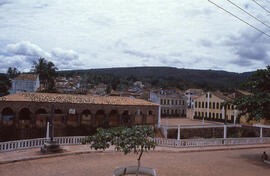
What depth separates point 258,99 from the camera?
13734 mm

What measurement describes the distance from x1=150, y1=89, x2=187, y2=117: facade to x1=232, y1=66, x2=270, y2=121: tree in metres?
29.3

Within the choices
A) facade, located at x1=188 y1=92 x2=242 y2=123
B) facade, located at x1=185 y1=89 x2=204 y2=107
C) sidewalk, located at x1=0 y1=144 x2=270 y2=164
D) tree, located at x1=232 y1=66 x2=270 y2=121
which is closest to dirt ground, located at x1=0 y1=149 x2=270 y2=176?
sidewalk, located at x1=0 y1=144 x2=270 y2=164

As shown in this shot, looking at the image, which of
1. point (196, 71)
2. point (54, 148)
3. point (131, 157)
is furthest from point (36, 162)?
point (196, 71)

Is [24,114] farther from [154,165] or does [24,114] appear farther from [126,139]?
[126,139]

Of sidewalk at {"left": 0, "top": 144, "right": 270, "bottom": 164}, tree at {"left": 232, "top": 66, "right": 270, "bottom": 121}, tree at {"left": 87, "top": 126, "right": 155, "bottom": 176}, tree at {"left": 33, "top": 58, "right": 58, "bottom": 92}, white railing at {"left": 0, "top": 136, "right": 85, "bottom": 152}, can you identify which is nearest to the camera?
tree at {"left": 87, "top": 126, "right": 155, "bottom": 176}

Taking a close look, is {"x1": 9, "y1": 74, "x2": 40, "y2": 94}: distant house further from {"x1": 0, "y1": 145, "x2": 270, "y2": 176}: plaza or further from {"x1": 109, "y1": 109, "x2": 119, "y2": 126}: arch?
{"x1": 0, "y1": 145, "x2": 270, "y2": 176}: plaza

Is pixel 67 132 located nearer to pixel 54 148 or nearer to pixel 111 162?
pixel 54 148

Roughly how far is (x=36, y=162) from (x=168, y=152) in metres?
8.05

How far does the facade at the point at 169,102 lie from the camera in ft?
146

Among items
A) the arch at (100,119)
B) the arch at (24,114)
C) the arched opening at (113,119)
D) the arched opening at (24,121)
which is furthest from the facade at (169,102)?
the arched opening at (24,121)

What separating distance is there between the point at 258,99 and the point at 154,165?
7485 millimetres

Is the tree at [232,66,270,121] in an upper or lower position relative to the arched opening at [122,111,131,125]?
upper

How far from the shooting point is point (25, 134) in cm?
1825

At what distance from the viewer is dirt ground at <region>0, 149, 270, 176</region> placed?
398 inches
